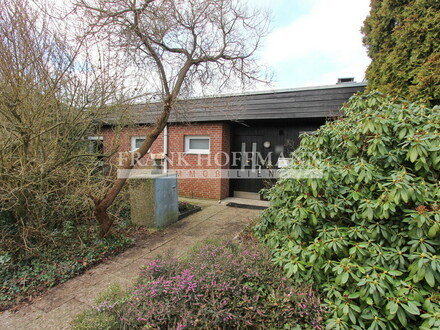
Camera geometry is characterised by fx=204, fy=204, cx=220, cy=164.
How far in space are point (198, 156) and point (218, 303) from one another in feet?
18.0

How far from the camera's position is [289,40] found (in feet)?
17.4

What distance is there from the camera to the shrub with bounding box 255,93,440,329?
154cm

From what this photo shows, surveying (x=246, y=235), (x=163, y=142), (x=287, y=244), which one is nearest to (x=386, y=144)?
(x=287, y=244)

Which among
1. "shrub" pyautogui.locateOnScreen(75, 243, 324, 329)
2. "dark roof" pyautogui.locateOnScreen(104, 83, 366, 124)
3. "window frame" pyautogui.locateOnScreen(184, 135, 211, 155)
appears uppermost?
"dark roof" pyautogui.locateOnScreen(104, 83, 366, 124)

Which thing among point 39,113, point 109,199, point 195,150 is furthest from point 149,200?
point 195,150

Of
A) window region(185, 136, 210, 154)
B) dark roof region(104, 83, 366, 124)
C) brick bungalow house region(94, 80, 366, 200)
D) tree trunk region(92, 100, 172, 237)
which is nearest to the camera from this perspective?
tree trunk region(92, 100, 172, 237)

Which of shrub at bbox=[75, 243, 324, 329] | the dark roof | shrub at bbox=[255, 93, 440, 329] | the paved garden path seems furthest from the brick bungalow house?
shrub at bbox=[75, 243, 324, 329]

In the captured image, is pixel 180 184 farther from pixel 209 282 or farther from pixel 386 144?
pixel 386 144

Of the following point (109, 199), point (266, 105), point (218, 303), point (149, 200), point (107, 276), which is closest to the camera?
point (218, 303)

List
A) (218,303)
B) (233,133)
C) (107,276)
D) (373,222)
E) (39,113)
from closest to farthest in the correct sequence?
(218,303) < (373,222) < (107,276) < (39,113) < (233,133)

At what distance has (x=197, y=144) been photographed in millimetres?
7148

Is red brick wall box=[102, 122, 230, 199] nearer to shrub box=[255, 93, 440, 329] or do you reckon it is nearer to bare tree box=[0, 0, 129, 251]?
bare tree box=[0, 0, 129, 251]

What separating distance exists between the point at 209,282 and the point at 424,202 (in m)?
1.92

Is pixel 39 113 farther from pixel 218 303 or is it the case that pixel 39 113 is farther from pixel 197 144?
pixel 197 144
